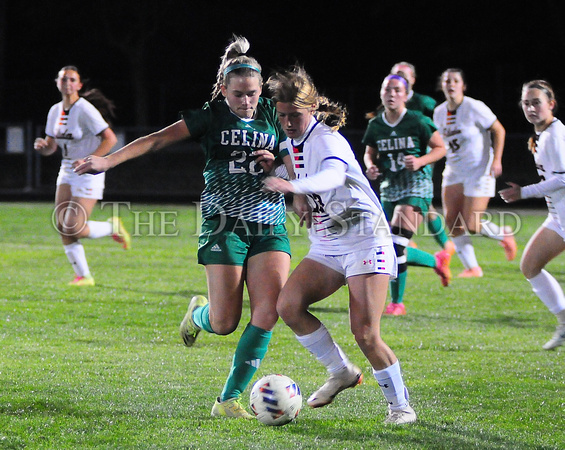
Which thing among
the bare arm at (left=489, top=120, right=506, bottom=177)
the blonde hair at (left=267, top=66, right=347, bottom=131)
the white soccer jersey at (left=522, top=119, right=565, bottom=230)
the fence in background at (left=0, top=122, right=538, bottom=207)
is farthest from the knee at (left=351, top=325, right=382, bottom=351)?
the fence in background at (left=0, top=122, right=538, bottom=207)

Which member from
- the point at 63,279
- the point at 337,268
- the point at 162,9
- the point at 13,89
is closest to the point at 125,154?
the point at 337,268

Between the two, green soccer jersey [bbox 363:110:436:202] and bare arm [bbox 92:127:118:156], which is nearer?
green soccer jersey [bbox 363:110:436:202]

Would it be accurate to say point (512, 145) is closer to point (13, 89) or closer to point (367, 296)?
point (13, 89)

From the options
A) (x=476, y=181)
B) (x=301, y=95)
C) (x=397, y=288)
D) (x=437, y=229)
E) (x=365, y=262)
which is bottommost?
(x=397, y=288)

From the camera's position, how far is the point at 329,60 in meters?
34.9

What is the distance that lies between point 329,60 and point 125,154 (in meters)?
30.7

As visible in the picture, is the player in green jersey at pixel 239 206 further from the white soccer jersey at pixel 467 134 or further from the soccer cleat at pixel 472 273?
the soccer cleat at pixel 472 273

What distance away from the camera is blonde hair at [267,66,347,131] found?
4578mm

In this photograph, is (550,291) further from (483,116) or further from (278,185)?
(483,116)

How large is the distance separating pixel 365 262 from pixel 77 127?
574cm

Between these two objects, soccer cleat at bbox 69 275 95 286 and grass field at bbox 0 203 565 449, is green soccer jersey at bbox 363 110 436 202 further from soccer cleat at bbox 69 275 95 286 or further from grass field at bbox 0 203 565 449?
soccer cleat at bbox 69 275 95 286

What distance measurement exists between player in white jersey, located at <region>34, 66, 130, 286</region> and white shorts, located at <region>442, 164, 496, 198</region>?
3991 mm

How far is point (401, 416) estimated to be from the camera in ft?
15.6

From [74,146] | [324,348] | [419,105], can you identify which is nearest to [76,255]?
[74,146]
